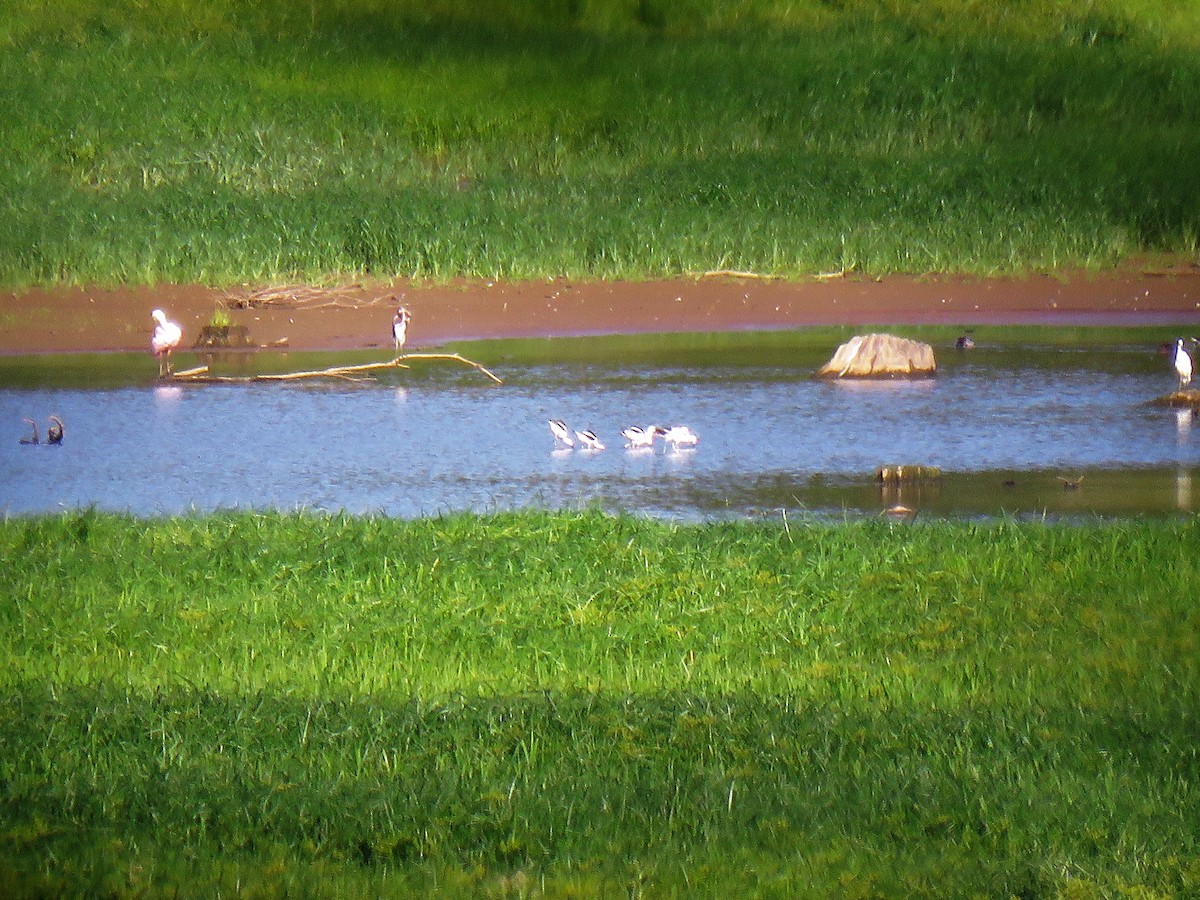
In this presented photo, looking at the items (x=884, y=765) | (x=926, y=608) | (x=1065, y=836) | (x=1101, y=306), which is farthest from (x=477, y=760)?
(x=1101, y=306)

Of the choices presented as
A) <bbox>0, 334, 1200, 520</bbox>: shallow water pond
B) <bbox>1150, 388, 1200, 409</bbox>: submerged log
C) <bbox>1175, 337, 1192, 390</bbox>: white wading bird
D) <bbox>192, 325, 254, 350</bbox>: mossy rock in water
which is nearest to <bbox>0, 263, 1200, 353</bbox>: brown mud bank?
<bbox>192, 325, 254, 350</bbox>: mossy rock in water

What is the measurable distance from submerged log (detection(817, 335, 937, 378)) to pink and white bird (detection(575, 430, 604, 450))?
361 centimetres

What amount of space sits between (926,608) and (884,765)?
2183 mm

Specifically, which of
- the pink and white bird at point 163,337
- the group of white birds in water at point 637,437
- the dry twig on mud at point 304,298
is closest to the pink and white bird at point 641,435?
the group of white birds in water at point 637,437

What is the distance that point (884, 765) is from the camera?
567 cm

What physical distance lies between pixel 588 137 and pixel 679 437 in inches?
690

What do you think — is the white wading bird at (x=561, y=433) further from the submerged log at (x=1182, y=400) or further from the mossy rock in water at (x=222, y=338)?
the mossy rock in water at (x=222, y=338)

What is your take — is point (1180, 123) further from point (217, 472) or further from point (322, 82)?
point (217, 472)

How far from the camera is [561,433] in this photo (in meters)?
12.2

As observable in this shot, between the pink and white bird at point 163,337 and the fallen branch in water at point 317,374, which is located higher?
the pink and white bird at point 163,337

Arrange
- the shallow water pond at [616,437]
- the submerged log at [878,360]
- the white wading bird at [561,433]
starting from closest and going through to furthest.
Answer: the shallow water pond at [616,437], the white wading bird at [561,433], the submerged log at [878,360]

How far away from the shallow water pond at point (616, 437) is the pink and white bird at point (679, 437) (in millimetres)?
91

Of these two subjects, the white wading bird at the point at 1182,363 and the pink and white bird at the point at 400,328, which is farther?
the pink and white bird at the point at 400,328

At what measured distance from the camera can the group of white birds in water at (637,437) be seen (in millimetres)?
12039
